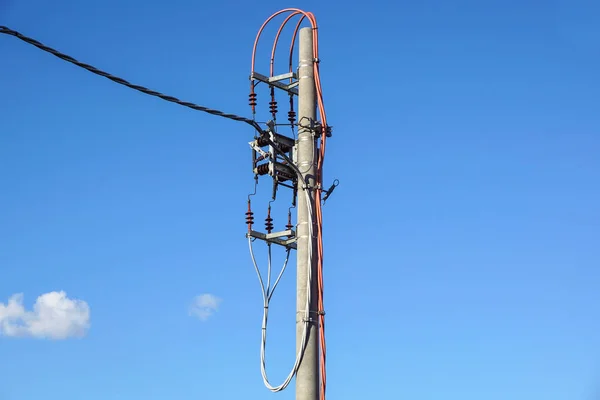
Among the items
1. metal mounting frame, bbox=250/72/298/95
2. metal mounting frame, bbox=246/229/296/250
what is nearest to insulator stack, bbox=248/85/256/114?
metal mounting frame, bbox=250/72/298/95

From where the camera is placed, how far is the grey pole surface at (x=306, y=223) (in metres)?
12.7

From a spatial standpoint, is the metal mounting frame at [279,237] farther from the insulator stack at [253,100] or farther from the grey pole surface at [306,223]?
the insulator stack at [253,100]

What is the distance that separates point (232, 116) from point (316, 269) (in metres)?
2.36

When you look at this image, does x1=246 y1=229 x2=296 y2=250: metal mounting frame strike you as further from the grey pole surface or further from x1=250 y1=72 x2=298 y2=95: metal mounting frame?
x1=250 y1=72 x2=298 y2=95: metal mounting frame

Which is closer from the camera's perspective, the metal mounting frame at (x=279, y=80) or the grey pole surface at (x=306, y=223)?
the grey pole surface at (x=306, y=223)

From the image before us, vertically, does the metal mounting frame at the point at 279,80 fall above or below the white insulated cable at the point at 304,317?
above

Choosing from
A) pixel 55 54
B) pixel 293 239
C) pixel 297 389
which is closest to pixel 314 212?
pixel 293 239

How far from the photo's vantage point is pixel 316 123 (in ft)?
45.1

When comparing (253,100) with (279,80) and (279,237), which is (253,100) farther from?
(279,237)

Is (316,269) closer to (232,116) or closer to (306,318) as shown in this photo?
(306,318)

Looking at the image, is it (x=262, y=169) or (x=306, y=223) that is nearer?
(x=306, y=223)

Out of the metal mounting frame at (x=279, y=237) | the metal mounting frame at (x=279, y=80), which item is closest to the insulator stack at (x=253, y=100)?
the metal mounting frame at (x=279, y=80)

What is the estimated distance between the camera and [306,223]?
43.7 feet

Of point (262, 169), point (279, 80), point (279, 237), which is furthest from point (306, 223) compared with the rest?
point (279, 80)
